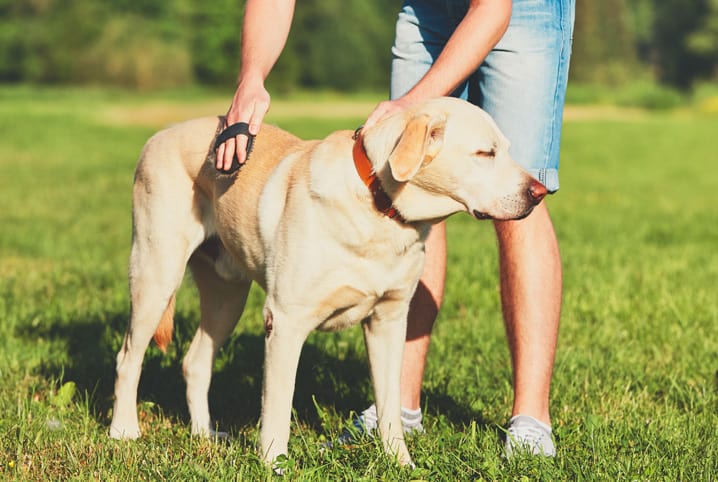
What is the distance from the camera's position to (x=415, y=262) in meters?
3.22

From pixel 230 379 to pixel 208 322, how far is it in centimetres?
58

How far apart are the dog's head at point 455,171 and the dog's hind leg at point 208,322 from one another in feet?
3.97

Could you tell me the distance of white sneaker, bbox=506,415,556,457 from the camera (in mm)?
3334

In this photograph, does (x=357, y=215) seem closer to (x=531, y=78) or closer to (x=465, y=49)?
(x=465, y=49)

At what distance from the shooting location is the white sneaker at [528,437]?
3334 millimetres

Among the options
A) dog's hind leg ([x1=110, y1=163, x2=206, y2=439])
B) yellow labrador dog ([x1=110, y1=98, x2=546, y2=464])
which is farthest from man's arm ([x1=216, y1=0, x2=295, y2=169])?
dog's hind leg ([x1=110, y1=163, x2=206, y2=439])

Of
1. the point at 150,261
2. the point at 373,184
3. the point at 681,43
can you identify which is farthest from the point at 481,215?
the point at 681,43

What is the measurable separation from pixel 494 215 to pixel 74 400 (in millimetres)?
2219

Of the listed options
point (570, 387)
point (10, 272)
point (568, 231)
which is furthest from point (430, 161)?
point (568, 231)

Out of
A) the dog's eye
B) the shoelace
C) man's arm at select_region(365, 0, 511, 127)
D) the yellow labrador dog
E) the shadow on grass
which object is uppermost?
man's arm at select_region(365, 0, 511, 127)

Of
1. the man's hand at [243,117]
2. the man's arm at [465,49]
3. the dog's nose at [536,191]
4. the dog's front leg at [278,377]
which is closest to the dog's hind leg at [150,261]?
the man's hand at [243,117]

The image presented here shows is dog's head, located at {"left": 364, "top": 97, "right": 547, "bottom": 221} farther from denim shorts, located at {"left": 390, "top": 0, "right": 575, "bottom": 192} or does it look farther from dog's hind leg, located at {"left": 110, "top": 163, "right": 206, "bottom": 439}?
dog's hind leg, located at {"left": 110, "top": 163, "right": 206, "bottom": 439}

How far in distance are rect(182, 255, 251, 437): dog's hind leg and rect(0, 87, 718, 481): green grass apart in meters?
0.18

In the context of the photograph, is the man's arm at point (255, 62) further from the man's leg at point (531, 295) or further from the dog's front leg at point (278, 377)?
the man's leg at point (531, 295)
